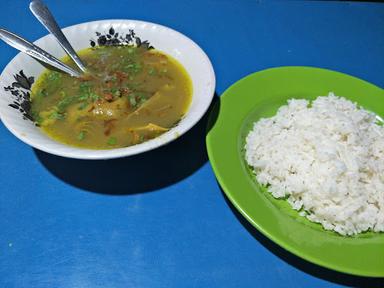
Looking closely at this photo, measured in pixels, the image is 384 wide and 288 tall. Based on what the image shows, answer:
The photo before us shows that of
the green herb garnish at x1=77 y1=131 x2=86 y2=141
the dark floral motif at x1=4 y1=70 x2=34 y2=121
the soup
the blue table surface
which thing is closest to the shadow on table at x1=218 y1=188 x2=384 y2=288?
the blue table surface

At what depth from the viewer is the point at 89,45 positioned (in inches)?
84.0

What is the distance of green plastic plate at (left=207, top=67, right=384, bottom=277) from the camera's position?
4.33 ft

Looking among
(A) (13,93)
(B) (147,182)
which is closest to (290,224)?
(B) (147,182)

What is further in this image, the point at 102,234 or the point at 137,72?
the point at 137,72

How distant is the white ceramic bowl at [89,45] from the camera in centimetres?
143

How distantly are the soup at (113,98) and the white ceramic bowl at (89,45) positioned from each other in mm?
62

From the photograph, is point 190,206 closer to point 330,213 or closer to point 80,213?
point 80,213

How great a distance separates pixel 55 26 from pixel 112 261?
1.30 m

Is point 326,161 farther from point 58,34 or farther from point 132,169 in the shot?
point 58,34

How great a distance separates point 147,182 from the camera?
1.71 meters

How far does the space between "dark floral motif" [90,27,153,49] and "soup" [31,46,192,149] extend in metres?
0.02

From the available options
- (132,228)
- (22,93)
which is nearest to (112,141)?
(132,228)

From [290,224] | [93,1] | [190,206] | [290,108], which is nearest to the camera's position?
[290,224]

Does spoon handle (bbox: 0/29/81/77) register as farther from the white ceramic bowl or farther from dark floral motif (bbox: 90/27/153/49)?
dark floral motif (bbox: 90/27/153/49)
